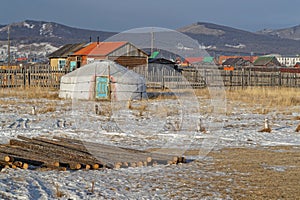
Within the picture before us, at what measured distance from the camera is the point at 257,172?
9.98 m

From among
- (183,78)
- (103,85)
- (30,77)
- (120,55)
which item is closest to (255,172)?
(103,85)

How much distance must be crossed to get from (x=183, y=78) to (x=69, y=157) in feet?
114

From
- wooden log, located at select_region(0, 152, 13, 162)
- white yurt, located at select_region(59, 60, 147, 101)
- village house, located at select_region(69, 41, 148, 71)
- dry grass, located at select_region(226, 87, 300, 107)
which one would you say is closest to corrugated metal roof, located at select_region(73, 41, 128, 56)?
village house, located at select_region(69, 41, 148, 71)

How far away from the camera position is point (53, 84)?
3675cm

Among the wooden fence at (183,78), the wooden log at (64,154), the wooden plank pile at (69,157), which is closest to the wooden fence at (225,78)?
the wooden fence at (183,78)

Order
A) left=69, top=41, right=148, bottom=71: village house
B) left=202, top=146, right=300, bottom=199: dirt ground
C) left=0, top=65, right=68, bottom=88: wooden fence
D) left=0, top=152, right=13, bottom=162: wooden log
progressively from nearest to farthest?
left=202, top=146, right=300, bottom=199: dirt ground
left=0, top=152, right=13, bottom=162: wooden log
left=0, top=65, right=68, bottom=88: wooden fence
left=69, top=41, right=148, bottom=71: village house

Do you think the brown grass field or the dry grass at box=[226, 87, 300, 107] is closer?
the brown grass field

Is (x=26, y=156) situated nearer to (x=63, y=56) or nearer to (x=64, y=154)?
(x=64, y=154)

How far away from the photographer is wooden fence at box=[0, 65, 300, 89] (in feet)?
119

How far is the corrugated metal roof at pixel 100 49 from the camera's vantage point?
45.6 metres

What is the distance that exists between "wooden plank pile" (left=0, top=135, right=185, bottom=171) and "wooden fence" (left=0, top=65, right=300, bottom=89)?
25.0 m

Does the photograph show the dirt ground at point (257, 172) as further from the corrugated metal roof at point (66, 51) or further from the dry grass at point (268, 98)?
the corrugated metal roof at point (66, 51)

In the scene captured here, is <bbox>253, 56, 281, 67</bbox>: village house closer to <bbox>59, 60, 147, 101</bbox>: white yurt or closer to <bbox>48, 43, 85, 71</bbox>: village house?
<bbox>48, 43, 85, 71</bbox>: village house

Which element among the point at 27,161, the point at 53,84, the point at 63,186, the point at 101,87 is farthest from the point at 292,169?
the point at 53,84
